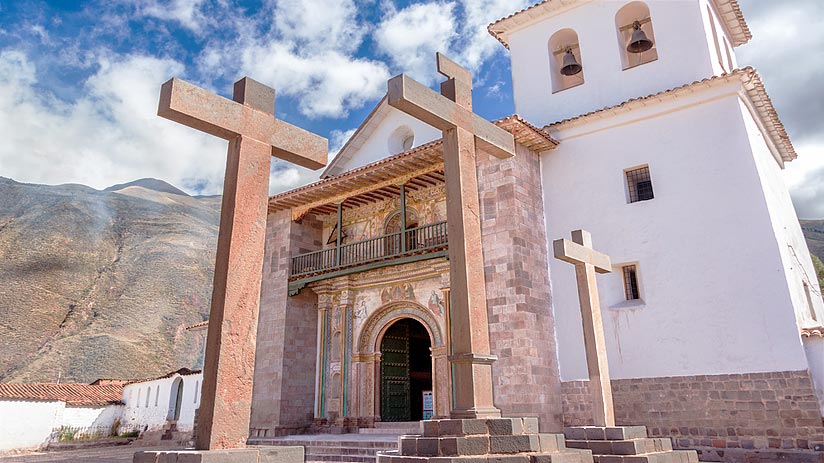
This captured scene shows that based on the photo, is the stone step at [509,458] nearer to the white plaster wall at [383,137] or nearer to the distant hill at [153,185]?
the white plaster wall at [383,137]

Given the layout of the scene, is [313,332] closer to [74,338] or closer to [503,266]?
[503,266]

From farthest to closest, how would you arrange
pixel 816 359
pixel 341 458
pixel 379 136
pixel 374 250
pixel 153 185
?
pixel 153 185 < pixel 379 136 < pixel 374 250 < pixel 341 458 < pixel 816 359

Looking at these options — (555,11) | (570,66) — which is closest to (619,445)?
(570,66)

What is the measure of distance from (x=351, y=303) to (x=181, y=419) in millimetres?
7671

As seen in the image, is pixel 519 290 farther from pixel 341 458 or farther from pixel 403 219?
pixel 341 458

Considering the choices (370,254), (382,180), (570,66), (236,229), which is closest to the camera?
(236,229)

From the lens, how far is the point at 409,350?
13.1m

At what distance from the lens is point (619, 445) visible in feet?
18.3

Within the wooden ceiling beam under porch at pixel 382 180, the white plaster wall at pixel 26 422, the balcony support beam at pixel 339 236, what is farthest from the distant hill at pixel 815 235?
the white plaster wall at pixel 26 422

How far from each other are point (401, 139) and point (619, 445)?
9.58m

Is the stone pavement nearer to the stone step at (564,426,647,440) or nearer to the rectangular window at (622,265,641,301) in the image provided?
the stone step at (564,426,647,440)

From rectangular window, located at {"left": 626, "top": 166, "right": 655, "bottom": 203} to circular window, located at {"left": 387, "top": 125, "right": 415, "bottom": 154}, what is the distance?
523 centimetres

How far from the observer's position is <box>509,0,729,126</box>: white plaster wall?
10461mm

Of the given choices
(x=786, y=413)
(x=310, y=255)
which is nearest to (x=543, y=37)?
(x=310, y=255)
